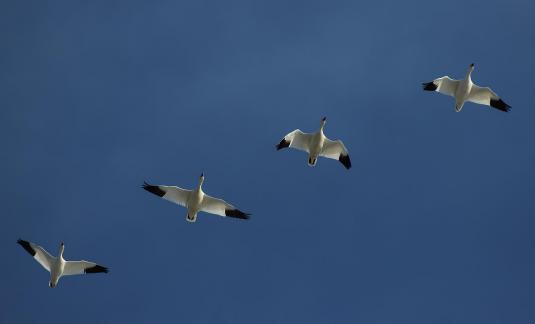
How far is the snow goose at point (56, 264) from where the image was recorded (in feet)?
99.8

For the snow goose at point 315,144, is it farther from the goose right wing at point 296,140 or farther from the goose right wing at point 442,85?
the goose right wing at point 442,85

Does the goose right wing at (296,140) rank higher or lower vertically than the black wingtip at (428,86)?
lower

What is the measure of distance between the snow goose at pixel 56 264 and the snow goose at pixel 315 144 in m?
8.05

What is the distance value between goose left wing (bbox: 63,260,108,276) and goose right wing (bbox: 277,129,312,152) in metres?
7.89

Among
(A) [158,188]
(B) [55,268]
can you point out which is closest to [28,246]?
(B) [55,268]

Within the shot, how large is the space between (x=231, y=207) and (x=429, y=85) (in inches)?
330

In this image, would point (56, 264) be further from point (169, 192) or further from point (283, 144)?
point (283, 144)

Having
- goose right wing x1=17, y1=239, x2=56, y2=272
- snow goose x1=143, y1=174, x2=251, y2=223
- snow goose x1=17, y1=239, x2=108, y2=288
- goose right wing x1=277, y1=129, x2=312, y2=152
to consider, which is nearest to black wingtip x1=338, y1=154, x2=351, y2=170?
goose right wing x1=277, y1=129, x2=312, y2=152

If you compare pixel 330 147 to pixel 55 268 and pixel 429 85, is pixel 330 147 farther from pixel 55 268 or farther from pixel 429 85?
pixel 55 268

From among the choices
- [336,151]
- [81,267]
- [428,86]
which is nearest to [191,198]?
[81,267]

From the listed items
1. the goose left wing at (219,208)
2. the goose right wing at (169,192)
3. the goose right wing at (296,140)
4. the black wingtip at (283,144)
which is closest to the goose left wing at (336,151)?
the goose right wing at (296,140)

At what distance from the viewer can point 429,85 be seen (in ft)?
102

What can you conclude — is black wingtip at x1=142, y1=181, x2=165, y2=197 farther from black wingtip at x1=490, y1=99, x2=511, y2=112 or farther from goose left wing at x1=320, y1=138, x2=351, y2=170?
black wingtip at x1=490, y1=99, x2=511, y2=112

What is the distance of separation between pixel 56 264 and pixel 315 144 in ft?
33.2
